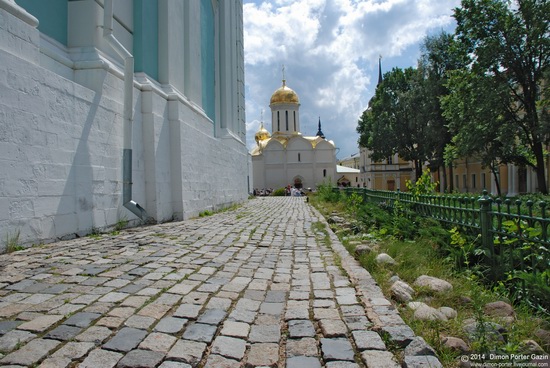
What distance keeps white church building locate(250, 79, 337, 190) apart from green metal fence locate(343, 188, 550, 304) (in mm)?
48691

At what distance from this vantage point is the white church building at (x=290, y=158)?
179 feet

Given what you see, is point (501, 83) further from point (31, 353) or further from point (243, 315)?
point (31, 353)

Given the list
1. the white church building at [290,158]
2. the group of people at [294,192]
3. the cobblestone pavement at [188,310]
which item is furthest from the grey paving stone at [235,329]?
the white church building at [290,158]

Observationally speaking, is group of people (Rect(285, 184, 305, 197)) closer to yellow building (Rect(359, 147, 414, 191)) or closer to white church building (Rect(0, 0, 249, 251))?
yellow building (Rect(359, 147, 414, 191))

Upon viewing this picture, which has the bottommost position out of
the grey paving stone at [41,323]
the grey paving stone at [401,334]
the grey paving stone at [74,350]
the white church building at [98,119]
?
the grey paving stone at [401,334]

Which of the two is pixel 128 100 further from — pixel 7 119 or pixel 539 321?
pixel 539 321

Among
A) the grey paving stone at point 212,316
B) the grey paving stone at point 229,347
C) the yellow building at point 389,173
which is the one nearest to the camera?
the grey paving stone at point 229,347

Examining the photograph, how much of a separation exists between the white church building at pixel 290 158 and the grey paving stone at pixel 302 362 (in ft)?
170

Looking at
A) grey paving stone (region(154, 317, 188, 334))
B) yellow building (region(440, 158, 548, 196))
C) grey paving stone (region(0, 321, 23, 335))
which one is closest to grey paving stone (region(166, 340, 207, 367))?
grey paving stone (region(154, 317, 188, 334))

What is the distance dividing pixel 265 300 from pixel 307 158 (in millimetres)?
51301

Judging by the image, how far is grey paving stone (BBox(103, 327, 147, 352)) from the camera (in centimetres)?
260

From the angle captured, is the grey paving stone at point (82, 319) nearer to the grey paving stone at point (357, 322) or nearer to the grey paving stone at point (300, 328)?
the grey paving stone at point (300, 328)

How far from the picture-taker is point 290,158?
54.5 m

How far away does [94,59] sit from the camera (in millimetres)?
7457
